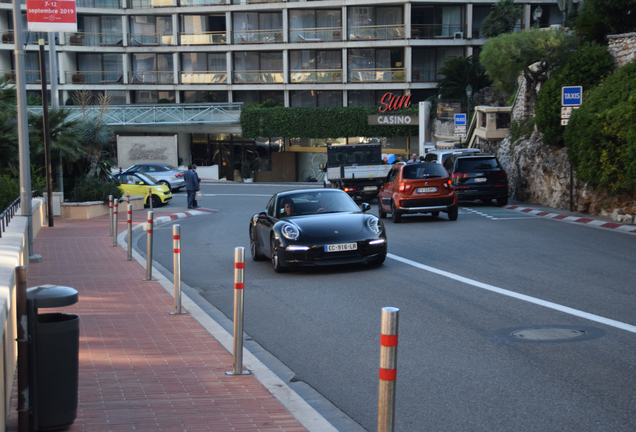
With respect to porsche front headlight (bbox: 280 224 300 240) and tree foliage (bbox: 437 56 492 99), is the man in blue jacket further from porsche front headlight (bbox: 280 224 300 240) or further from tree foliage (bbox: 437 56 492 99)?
tree foliage (bbox: 437 56 492 99)

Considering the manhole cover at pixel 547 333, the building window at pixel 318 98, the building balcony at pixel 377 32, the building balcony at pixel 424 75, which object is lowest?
the manhole cover at pixel 547 333

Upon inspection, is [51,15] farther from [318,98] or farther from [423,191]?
[318,98]

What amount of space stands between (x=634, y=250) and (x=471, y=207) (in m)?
11.9

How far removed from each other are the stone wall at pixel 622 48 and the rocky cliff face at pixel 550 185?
3.26m

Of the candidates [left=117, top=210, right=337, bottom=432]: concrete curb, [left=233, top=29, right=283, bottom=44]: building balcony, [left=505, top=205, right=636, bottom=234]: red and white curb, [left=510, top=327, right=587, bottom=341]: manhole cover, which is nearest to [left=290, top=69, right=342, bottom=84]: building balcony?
[left=233, top=29, right=283, bottom=44]: building balcony

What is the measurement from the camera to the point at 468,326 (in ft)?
26.3

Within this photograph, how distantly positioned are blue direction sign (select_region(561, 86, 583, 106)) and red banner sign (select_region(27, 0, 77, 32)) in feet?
45.3

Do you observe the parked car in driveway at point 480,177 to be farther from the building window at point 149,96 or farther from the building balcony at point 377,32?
the building window at point 149,96

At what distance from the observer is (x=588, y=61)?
2259cm

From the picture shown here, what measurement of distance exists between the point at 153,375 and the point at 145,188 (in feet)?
80.9

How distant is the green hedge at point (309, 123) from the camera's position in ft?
181

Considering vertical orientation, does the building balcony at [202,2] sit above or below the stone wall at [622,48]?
above

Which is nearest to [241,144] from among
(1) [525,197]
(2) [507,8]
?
(2) [507,8]

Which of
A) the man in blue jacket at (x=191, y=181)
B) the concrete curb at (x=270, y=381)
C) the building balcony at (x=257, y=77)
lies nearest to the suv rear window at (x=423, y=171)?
the concrete curb at (x=270, y=381)
